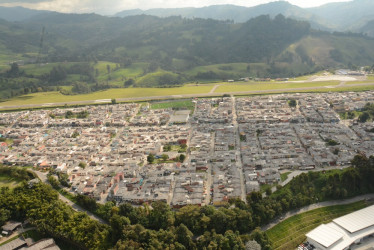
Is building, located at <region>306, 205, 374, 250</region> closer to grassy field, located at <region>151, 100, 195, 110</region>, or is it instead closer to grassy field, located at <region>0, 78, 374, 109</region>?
grassy field, located at <region>151, 100, 195, 110</region>

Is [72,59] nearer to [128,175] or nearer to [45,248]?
[128,175]

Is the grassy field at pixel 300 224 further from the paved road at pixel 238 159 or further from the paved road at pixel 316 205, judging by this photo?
the paved road at pixel 238 159

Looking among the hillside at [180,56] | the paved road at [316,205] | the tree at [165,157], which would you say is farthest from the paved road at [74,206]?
the hillside at [180,56]

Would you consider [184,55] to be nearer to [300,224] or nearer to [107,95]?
[107,95]

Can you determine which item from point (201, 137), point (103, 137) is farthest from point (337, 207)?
point (103, 137)

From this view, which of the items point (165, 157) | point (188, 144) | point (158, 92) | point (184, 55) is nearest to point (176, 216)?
point (165, 157)

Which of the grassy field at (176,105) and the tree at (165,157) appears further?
the grassy field at (176,105)

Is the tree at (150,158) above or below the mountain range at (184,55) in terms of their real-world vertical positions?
below
